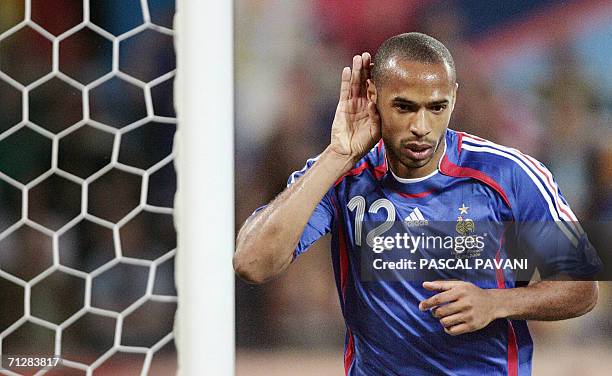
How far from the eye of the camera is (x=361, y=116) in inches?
42.9

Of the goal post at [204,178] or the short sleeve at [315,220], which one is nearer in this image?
the goal post at [204,178]

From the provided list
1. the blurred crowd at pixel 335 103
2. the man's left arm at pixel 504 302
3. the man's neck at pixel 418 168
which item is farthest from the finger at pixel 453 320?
the man's neck at pixel 418 168

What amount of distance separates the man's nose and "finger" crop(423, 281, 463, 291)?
0.22 m

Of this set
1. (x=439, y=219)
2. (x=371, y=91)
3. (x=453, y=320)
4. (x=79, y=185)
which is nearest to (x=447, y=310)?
(x=453, y=320)

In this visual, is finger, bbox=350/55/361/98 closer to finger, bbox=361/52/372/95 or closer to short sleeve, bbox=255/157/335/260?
finger, bbox=361/52/372/95

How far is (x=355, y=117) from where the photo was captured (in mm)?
1093

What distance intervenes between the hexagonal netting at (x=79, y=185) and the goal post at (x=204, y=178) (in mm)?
106

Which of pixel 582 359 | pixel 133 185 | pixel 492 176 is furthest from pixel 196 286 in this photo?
pixel 582 359

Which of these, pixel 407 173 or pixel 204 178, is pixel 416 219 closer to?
pixel 407 173

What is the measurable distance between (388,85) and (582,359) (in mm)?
505

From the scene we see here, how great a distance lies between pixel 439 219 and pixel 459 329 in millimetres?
165

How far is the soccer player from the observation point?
1065 millimetres

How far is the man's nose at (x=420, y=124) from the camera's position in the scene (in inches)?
41.8

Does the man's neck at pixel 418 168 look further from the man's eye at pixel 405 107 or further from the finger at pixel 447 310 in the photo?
the finger at pixel 447 310
